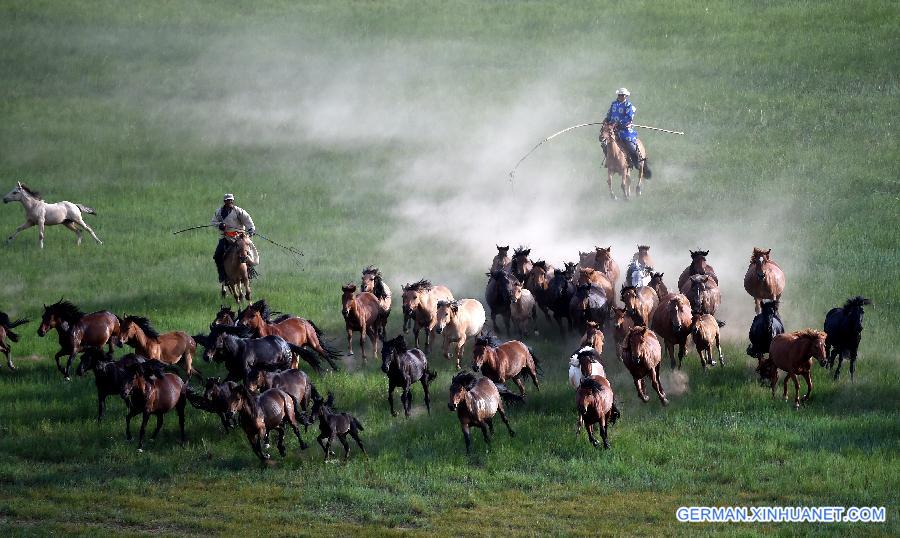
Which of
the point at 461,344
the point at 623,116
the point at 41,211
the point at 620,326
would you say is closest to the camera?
the point at 620,326

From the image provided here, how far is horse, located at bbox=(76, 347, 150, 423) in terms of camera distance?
22.6 meters

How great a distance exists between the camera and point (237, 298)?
2992 centimetres

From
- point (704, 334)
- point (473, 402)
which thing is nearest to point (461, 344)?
point (704, 334)

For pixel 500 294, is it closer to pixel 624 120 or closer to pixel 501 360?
pixel 501 360

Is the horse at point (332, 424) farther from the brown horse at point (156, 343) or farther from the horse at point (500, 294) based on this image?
the horse at point (500, 294)

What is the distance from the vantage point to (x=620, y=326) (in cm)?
2489

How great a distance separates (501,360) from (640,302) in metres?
3.58

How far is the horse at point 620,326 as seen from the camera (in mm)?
24688

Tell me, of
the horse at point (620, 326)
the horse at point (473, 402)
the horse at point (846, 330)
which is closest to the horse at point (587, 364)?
the horse at point (473, 402)

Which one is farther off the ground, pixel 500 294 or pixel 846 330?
pixel 500 294

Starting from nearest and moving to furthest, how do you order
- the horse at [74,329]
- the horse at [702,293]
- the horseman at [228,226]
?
the horse at [74,329] < the horse at [702,293] < the horseman at [228,226]

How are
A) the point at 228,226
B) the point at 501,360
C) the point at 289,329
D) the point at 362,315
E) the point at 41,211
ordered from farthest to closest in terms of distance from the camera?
the point at 41,211
the point at 228,226
the point at 362,315
the point at 289,329
the point at 501,360

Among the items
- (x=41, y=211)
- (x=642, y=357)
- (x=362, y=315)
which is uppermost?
(x=41, y=211)

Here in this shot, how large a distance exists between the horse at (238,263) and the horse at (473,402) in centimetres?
906
